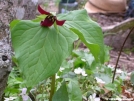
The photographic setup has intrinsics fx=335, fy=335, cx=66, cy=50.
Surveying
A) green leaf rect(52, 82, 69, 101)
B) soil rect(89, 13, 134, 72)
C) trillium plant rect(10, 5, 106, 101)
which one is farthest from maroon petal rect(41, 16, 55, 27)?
soil rect(89, 13, 134, 72)

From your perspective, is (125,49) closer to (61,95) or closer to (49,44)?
(61,95)

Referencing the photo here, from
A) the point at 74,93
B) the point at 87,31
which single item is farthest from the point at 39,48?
the point at 74,93

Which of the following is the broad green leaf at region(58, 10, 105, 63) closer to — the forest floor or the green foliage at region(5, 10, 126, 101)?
the green foliage at region(5, 10, 126, 101)

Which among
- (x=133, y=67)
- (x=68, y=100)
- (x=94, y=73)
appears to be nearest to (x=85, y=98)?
(x=94, y=73)

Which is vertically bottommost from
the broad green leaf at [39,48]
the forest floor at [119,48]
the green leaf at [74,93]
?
the forest floor at [119,48]

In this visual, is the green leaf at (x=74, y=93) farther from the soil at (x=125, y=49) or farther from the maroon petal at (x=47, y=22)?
the soil at (x=125, y=49)

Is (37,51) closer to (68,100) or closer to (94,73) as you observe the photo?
(68,100)

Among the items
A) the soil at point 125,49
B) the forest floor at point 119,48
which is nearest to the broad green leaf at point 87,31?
the forest floor at point 119,48
